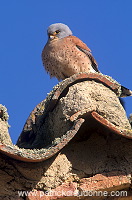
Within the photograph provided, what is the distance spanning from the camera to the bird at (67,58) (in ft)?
27.1

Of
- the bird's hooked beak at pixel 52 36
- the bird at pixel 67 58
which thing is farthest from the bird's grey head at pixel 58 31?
the bird at pixel 67 58

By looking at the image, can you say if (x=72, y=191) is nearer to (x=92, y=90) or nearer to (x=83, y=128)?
(x=83, y=128)

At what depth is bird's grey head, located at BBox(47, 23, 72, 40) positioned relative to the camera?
9.16 m

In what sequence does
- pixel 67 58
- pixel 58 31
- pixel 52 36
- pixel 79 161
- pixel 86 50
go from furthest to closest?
pixel 58 31 < pixel 52 36 < pixel 86 50 < pixel 67 58 < pixel 79 161

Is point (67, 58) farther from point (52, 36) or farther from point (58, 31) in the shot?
point (58, 31)

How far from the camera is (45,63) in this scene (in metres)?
8.70

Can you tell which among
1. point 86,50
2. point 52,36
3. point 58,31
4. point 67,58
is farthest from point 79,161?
point 58,31

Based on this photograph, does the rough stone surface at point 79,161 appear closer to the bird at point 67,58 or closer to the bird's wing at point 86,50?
the bird at point 67,58

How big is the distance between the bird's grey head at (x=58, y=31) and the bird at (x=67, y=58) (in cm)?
20

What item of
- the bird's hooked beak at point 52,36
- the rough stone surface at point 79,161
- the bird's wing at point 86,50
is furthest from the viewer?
the bird's hooked beak at point 52,36

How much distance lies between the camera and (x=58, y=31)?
9258 mm

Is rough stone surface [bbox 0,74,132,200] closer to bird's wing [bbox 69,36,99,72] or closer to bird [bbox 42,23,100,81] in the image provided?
bird [bbox 42,23,100,81]

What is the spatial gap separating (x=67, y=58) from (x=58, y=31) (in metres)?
1.10

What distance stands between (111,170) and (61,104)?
97cm
